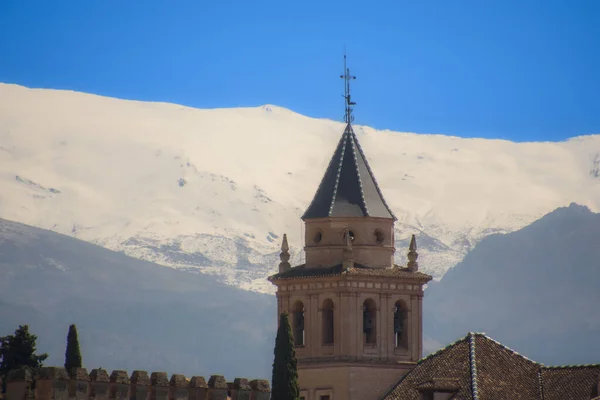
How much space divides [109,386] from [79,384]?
1587 mm

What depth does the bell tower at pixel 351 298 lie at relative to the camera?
363 feet

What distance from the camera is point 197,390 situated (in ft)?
294

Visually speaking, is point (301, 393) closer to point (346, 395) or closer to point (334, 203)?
point (346, 395)

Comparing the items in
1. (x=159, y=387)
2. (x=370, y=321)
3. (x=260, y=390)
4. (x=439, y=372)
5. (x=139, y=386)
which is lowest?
(x=139, y=386)

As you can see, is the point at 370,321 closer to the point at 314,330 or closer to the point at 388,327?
the point at 388,327

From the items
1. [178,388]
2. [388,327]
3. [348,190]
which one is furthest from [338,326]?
[178,388]

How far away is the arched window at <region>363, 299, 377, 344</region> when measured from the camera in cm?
11162

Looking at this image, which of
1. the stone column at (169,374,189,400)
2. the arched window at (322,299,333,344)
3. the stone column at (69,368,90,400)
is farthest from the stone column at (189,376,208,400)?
the arched window at (322,299,333,344)

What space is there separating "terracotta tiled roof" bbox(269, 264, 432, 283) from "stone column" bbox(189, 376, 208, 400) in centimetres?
2227

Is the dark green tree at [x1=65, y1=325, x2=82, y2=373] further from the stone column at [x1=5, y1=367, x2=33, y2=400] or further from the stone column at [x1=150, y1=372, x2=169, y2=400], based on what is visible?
the stone column at [x1=5, y1=367, x2=33, y2=400]

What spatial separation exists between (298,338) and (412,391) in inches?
318

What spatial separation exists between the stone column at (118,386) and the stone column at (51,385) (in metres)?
2.55

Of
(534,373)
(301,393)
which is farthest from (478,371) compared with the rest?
(301,393)

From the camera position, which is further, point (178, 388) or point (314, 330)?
point (314, 330)
